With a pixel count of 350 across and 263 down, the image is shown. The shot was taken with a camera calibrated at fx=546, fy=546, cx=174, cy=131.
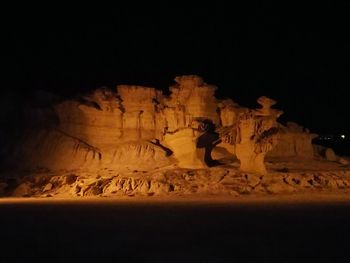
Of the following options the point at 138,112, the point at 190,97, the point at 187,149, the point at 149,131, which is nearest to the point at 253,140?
the point at 187,149

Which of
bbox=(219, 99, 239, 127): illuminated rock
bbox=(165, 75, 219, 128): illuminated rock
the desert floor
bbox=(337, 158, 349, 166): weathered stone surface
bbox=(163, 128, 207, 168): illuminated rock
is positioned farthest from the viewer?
bbox=(337, 158, 349, 166): weathered stone surface

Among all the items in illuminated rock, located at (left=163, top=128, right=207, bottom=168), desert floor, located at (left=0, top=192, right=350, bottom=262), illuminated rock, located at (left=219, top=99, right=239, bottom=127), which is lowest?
desert floor, located at (left=0, top=192, right=350, bottom=262)

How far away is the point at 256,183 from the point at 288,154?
35.2 ft

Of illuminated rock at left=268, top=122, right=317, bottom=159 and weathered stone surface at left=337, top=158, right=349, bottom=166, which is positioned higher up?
illuminated rock at left=268, top=122, right=317, bottom=159

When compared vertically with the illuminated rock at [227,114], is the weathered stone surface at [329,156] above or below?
below

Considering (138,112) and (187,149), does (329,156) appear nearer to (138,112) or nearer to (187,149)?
(187,149)

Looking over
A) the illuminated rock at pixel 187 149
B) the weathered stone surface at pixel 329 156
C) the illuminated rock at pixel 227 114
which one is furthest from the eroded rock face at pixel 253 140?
the weathered stone surface at pixel 329 156

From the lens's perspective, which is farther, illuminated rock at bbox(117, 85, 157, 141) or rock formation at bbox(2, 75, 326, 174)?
illuminated rock at bbox(117, 85, 157, 141)

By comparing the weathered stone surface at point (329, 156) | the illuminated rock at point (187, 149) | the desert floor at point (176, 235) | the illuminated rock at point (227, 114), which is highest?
the illuminated rock at point (227, 114)

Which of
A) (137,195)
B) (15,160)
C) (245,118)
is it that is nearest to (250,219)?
(137,195)

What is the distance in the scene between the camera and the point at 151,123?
34219mm

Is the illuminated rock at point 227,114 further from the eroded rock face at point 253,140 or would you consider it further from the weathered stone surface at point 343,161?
the weathered stone surface at point 343,161

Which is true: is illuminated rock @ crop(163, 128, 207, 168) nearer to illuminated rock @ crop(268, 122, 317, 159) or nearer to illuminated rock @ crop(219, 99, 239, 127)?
illuminated rock @ crop(219, 99, 239, 127)

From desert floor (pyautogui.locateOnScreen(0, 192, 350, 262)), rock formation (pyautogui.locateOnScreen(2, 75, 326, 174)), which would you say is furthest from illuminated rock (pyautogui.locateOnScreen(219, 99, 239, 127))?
desert floor (pyautogui.locateOnScreen(0, 192, 350, 262))
